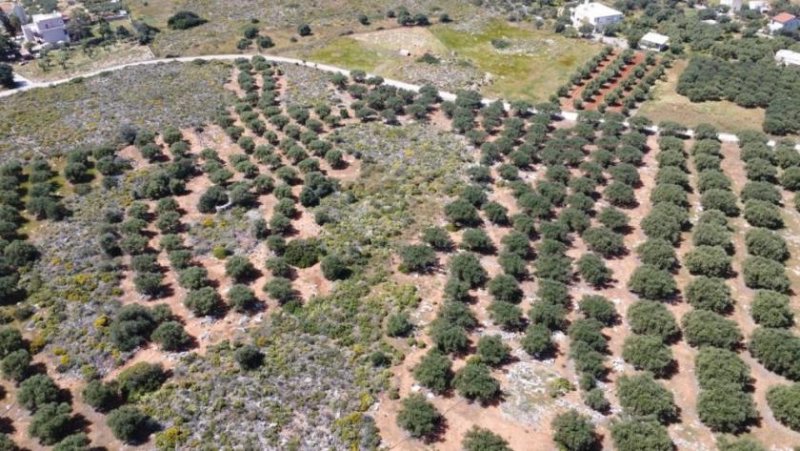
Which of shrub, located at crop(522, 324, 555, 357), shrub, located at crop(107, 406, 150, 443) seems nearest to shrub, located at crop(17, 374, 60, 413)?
shrub, located at crop(107, 406, 150, 443)

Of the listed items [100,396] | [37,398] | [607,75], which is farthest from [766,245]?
[37,398]

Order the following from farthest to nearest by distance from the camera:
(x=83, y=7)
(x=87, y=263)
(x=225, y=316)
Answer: (x=83, y=7) < (x=87, y=263) < (x=225, y=316)

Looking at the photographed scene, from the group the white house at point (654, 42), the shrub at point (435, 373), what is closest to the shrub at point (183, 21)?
the white house at point (654, 42)

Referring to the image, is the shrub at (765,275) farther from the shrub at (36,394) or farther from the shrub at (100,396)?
the shrub at (36,394)

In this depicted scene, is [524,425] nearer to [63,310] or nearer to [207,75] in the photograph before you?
[63,310]

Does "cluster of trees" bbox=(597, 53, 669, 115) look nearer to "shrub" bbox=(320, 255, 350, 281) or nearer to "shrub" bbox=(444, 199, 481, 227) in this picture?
"shrub" bbox=(444, 199, 481, 227)

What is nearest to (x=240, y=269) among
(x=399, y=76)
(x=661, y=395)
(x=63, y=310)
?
(x=63, y=310)
